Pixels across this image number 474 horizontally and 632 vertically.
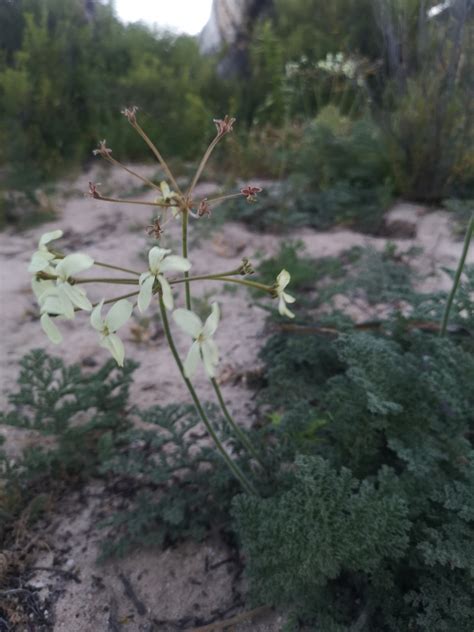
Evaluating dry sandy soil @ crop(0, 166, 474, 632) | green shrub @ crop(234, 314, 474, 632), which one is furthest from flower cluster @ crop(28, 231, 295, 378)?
dry sandy soil @ crop(0, 166, 474, 632)

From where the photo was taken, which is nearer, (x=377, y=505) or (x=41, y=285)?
(x=41, y=285)

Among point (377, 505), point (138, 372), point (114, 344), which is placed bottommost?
point (138, 372)

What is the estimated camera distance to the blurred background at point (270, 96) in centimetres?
357

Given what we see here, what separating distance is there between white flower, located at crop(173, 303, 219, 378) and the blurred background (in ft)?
8.37

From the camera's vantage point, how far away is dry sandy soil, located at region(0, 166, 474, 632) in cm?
140

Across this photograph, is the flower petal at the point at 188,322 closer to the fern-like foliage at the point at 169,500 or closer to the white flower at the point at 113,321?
→ the white flower at the point at 113,321

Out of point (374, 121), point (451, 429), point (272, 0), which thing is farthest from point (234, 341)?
point (272, 0)

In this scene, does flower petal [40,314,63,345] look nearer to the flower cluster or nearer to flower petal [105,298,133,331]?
the flower cluster

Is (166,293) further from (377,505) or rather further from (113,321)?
(377,505)

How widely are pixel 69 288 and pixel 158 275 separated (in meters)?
0.16

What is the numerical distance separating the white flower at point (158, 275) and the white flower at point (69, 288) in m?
0.11

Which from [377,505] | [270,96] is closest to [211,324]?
[377,505]

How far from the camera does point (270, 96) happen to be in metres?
5.46

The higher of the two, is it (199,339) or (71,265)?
(71,265)
